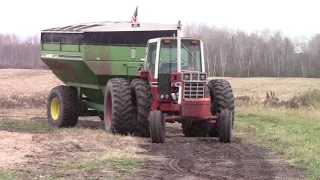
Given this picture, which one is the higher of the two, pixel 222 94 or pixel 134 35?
pixel 134 35

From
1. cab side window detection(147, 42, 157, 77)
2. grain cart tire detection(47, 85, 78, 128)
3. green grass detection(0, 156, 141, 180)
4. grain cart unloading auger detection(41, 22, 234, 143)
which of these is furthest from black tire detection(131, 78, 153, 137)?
grain cart tire detection(47, 85, 78, 128)

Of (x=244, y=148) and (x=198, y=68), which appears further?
(x=198, y=68)

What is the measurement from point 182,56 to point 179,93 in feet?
3.39

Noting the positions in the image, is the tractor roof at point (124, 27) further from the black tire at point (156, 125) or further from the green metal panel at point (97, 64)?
the black tire at point (156, 125)

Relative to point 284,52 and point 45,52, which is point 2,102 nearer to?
point 45,52

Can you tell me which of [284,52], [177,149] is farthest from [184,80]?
[284,52]

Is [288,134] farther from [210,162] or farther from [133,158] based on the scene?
[133,158]

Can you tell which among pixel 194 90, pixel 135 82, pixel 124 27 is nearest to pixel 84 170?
pixel 194 90

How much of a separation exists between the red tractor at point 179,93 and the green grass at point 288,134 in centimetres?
125

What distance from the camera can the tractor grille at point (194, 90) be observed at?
11.8m

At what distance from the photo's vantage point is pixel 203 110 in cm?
1158

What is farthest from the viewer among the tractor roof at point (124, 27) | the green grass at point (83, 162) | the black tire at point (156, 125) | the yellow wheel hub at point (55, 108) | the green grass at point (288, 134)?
the yellow wheel hub at point (55, 108)

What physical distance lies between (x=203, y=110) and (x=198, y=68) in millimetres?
1367

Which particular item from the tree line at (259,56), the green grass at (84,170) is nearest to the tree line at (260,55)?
the tree line at (259,56)
